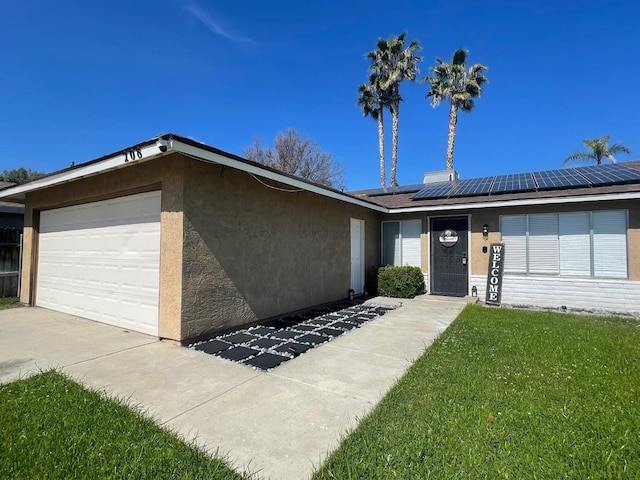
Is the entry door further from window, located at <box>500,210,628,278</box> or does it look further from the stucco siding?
window, located at <box>500,210,628,278</box>

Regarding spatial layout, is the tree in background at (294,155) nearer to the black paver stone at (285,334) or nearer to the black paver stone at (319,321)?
the black paver stone at (319,321)

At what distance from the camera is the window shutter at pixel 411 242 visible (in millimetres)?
10883

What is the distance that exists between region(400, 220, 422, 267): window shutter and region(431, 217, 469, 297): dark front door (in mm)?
515

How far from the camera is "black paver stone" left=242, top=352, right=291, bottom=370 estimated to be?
412 centimetres

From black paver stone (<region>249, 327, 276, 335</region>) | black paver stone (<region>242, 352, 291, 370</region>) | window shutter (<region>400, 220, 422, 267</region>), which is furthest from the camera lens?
window shutter (<region>400, 220, 422, 267</region>)

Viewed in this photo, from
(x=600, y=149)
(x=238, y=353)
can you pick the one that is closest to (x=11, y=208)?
(x=238, y=353)

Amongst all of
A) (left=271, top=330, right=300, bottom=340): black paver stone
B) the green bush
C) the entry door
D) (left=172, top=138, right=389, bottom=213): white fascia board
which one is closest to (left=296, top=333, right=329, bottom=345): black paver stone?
(left=271, top=330, right=300, bottom=340): black paver stone

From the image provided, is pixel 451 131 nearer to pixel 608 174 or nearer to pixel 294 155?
pixel 294 155

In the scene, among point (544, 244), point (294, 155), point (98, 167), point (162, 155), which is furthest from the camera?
point (294, 155)

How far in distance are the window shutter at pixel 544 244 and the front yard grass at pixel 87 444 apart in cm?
963

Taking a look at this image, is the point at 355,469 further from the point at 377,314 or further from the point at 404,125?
the point at 404,125

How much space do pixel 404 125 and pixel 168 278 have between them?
72.9 feet

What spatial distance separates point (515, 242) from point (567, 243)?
1.21 m

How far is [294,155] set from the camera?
84.2 feet
